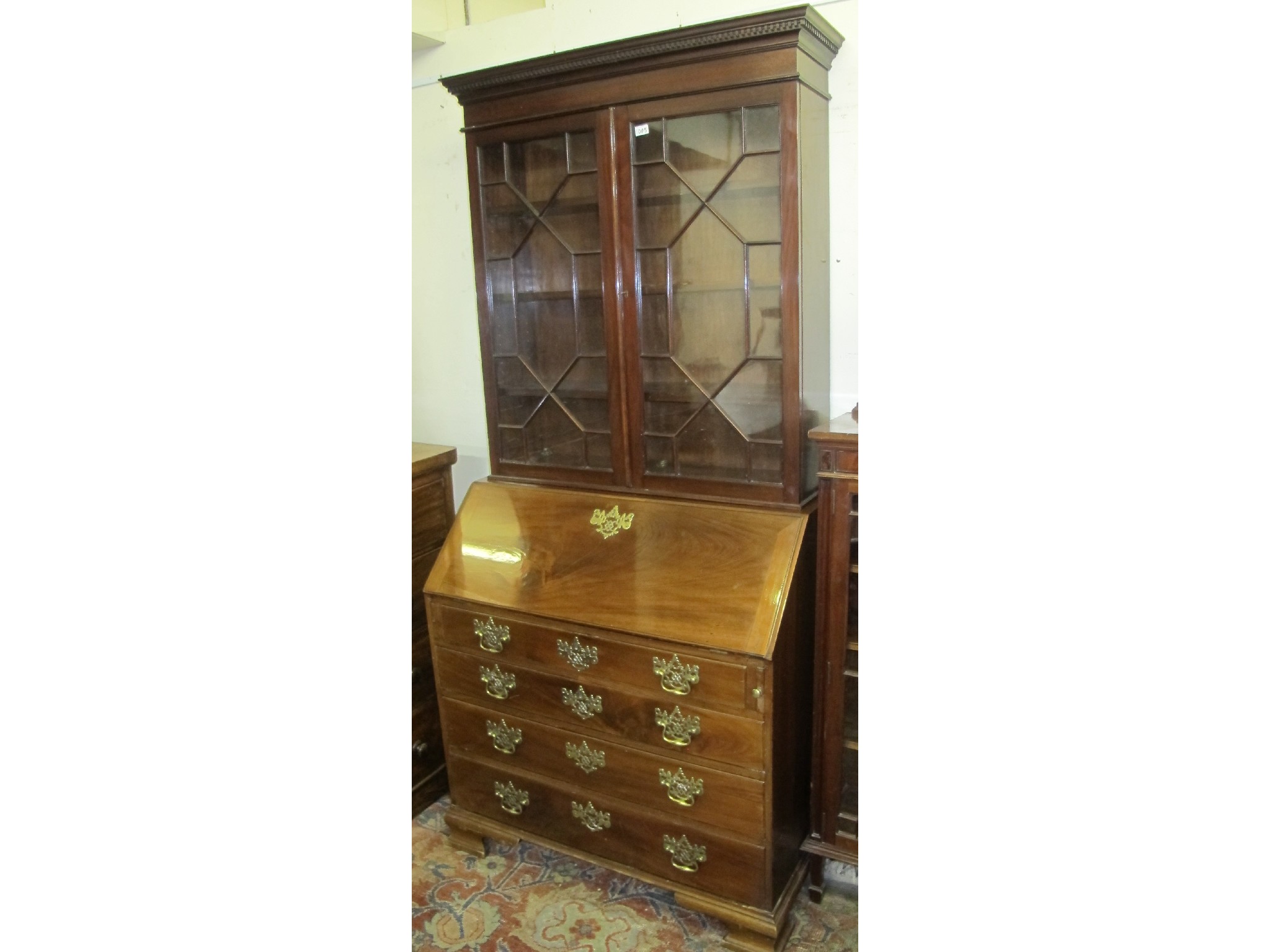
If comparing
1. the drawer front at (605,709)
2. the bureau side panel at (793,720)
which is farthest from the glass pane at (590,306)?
the drawer front at (605,709)

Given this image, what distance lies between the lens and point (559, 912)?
2.01 m

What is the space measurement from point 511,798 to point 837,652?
904 millimetres

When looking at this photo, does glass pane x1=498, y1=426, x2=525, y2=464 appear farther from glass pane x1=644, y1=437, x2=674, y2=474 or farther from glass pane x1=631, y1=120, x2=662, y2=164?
glass pane x1=631, y1=120, x2=662, y2=164

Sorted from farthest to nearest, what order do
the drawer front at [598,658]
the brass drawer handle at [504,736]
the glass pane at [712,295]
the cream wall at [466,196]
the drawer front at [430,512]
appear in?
the drawer front at [430,512], the brass drawer handle at [504,736], the cream wall at [466,196], the glass pane at [712,295], the drawer front at [598,658]

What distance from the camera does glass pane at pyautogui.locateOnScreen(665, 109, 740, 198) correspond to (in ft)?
5.94

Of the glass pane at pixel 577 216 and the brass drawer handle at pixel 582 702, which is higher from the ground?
the glass pane at pixel 577 216

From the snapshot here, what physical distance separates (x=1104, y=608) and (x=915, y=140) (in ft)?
0.49

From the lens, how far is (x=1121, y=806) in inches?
9.2

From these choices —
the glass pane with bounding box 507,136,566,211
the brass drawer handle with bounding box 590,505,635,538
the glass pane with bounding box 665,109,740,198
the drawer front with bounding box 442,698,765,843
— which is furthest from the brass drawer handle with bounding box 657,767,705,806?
the glass pane with bounding box 507,136,566,211

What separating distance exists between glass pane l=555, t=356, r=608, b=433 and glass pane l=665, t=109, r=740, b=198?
0.48 metres

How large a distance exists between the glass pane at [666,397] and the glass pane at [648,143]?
45cm

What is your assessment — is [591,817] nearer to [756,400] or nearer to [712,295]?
[756,400]

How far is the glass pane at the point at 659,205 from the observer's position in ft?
6.26

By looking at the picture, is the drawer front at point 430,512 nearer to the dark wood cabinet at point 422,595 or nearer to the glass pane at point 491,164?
the dark wood cabinet at point 422,595
